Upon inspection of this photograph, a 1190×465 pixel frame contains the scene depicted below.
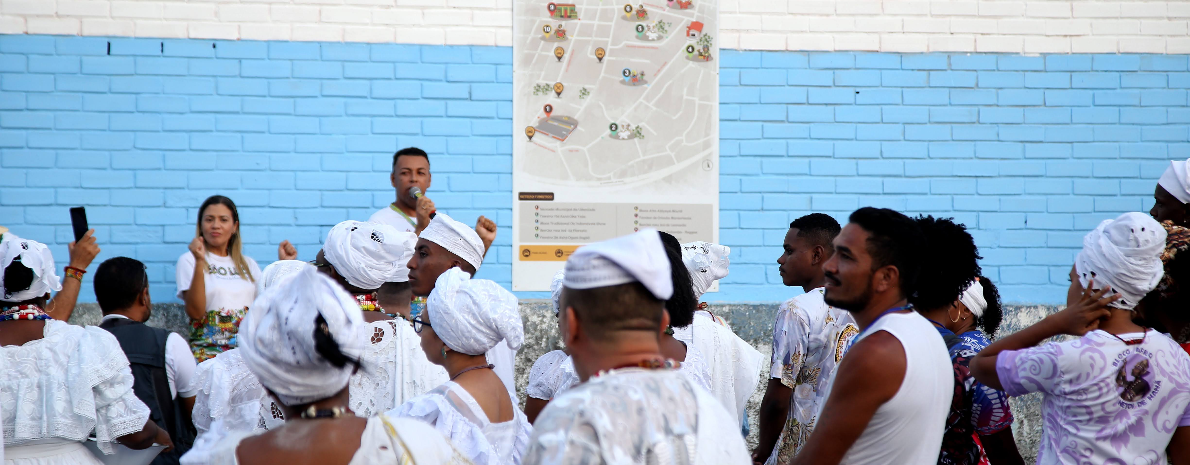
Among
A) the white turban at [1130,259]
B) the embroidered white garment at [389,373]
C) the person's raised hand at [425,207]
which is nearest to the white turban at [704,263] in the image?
the embroidered white garment at [389,373]

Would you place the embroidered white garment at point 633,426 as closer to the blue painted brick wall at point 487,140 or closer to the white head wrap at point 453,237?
the white head wrap at point 453,237

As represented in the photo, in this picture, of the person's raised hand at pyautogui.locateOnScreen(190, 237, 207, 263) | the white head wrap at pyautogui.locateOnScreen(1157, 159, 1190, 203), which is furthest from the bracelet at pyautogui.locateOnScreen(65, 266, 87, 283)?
the white head wrap at pyautogui.locateOnScreen(1157, 159, 1190, 203)

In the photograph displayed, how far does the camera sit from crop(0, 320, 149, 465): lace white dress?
3.55m

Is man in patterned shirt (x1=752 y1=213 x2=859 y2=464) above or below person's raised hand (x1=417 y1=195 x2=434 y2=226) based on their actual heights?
below

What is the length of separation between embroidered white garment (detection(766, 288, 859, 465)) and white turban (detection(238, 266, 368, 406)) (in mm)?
2426

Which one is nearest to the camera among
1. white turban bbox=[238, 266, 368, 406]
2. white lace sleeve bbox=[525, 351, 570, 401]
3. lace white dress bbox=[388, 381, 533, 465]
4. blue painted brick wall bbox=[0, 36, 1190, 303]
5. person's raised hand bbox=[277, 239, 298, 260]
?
white turban bbox=[238, 266, 368, 406]

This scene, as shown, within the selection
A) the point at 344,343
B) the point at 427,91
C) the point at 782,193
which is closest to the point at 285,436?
the point at 344,343

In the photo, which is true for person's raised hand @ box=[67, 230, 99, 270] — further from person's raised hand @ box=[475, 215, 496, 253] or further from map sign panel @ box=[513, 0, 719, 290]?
map sign panel @ box=[513, 0, 719, 290]

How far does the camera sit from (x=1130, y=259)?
3.01 meters

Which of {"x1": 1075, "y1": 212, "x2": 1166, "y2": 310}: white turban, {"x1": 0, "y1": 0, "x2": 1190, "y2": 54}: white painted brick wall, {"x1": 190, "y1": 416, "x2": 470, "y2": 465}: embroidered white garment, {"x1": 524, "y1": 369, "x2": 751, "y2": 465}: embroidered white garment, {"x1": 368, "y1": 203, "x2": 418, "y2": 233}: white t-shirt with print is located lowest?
{"x1": 190, "y1": 416, "x2": 470, "y2": 465}: embroidered white garment

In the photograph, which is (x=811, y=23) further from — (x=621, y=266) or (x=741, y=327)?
(x=621, y=266)

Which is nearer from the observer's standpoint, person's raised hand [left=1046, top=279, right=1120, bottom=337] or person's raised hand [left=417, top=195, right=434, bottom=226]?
person's raised hand [left=1046, top=279, right=1120, bottom=337]

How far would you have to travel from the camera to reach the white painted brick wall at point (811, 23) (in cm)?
659

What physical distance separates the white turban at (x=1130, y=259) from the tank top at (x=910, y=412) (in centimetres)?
87
